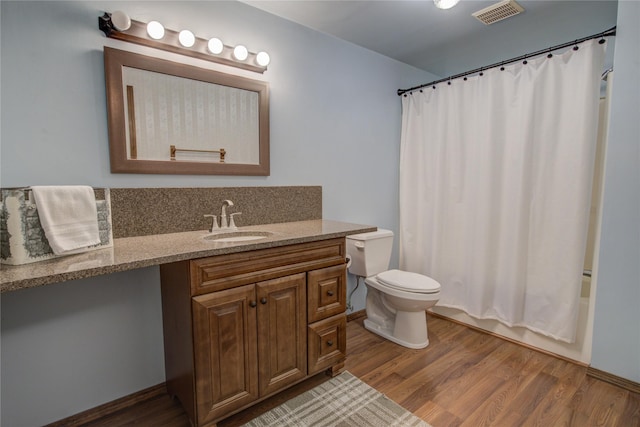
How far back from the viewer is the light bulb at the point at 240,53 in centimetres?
177

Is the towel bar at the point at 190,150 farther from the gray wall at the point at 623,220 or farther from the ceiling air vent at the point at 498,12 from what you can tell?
the gray wall at the point at 623,220

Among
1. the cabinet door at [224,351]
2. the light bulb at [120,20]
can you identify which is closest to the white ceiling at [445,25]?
the light bulb at [120,20]

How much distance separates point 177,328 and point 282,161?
116cm

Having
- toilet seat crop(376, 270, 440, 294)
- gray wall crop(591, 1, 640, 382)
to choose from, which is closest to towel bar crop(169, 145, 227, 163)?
toilet seat crop(376, 270, 440, 294)

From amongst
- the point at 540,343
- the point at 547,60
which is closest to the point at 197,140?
the point at 547,60

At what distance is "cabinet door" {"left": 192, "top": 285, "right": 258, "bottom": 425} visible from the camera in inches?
52.2

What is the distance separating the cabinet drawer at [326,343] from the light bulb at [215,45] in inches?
61.0

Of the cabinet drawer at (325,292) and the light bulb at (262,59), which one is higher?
the light bulb at (262,59)

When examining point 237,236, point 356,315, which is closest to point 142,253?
point 237,236

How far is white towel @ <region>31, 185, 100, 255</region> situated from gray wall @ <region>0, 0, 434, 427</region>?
0.89 feet

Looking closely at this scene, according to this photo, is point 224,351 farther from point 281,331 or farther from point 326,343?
point 326,343

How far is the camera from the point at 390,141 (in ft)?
9.11

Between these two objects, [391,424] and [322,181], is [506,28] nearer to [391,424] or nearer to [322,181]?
[322,181]

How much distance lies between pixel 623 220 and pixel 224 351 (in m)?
2.15
